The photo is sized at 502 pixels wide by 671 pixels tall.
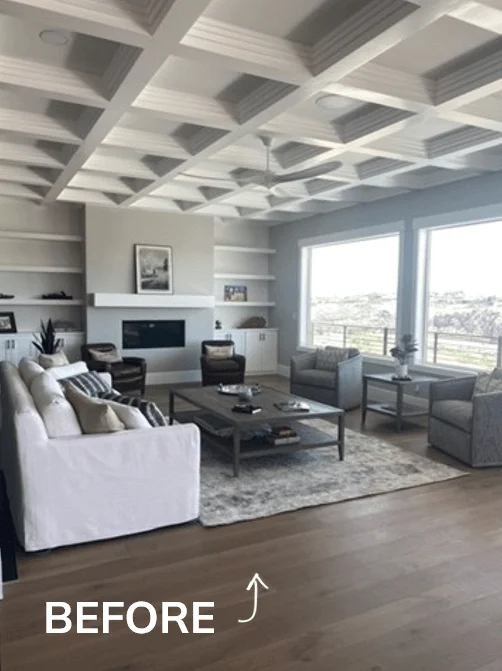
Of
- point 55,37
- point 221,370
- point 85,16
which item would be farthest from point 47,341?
point 85,16

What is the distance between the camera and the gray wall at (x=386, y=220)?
5629 millimetres

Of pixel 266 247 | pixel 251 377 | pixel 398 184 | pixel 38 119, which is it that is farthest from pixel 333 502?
pixel 266 247

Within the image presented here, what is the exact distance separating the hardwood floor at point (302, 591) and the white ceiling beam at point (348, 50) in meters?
2.69

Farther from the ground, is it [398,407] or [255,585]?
[398,407]

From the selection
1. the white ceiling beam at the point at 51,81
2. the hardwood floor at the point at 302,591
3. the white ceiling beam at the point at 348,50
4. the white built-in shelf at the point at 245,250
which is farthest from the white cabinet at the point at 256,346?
the hardwood floor at the point at 302,591

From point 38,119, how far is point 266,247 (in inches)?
227

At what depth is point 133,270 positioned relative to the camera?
7992 millimetres

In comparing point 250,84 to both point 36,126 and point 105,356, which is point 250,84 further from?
point 105,356

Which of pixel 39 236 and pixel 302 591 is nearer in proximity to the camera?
pixel 302 591

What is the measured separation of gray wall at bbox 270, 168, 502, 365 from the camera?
5.63 metres

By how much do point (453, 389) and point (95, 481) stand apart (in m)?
3.44

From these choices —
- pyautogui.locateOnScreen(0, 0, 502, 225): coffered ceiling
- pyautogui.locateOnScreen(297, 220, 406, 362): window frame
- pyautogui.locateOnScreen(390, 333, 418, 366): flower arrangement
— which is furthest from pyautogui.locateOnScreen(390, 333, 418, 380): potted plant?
pyautogui.locateOnScreen(0, 0, 502, 225): coffered ceiling

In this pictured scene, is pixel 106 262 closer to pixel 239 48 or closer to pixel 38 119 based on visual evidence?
pixel 38 119

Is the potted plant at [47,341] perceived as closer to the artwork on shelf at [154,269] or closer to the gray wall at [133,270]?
the gray wall at [133,270]
